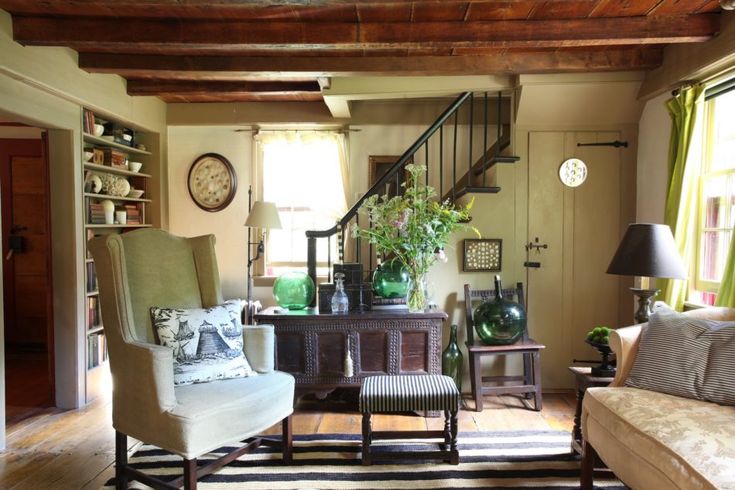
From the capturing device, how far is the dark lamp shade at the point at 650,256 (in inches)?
95.8

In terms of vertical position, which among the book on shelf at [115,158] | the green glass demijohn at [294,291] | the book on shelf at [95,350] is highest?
the book on shelf at [115,158]

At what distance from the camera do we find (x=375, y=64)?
3344 millimetres

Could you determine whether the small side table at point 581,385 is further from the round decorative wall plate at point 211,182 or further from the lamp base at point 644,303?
the round decorative wall plate at point 211,182

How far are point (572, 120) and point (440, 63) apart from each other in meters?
1.25

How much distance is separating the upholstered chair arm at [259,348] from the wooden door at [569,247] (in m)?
2.31

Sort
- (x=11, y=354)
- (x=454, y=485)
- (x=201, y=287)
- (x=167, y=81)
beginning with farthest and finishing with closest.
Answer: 1. (x=11, y=354)
2. (x=167, y=81)
3. (x=201, y=287)
4. (x=454, y=485)

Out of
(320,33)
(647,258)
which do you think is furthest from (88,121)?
(647,258)

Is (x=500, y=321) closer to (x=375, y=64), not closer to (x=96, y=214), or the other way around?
(x=375, y=64)

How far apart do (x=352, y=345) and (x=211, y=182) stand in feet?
8.51

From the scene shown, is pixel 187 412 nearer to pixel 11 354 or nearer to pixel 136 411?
pixel 136 411

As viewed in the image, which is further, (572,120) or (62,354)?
(572,120)

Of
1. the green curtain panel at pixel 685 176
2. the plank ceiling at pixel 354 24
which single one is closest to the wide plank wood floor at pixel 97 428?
the green curtain panel at pixel 685 176

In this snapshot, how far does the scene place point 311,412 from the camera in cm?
332

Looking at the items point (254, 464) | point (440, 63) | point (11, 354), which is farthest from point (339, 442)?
point (11, 354)
